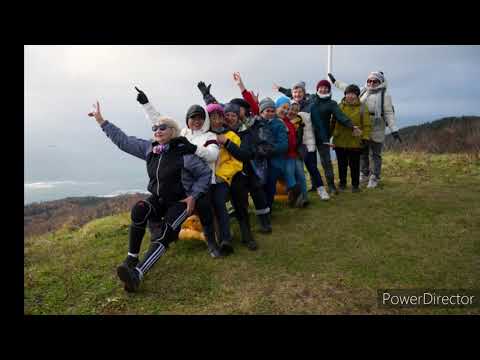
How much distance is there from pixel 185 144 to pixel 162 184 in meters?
0.58

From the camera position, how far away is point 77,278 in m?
5.03

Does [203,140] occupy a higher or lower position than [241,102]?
lower

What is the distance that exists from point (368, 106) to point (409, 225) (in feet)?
9.53

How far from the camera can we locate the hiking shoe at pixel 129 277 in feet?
14.3

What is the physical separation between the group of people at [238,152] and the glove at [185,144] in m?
0.01

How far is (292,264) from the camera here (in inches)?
207

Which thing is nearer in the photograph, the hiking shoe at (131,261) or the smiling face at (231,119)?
the hiking shoe at (131,261)

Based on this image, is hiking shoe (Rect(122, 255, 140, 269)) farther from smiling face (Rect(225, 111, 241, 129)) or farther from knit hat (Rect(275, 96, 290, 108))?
knit hat (Rect(275, 96, 290, 108))

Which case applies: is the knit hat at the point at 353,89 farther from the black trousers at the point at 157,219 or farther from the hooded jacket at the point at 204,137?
the black trousers at the point at 157,219

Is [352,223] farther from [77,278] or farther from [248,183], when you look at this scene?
[77,278]

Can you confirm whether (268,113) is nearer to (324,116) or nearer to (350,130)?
(324,116)

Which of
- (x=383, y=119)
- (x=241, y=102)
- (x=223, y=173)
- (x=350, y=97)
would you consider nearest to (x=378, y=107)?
(x=383, y=119)

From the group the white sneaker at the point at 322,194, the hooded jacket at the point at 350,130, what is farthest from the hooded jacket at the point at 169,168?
the hooded jacket at the point at 350,130

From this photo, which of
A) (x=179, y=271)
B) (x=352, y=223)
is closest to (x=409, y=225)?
(x=352, y=223)
